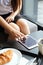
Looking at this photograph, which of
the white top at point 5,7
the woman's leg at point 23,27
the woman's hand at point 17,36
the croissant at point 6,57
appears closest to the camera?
the croissant at point 6,57

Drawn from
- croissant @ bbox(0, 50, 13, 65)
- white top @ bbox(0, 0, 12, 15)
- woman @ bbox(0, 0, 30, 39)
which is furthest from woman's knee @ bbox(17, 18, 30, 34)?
croissant @ bbox(0, 50, 13, 65)

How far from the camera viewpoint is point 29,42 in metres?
1.30

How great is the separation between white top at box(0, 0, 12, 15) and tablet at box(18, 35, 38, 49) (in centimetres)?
61

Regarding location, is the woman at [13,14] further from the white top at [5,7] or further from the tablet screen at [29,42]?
the tablet screen at [29,42]

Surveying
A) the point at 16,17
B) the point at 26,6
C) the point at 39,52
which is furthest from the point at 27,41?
the point at 26,6

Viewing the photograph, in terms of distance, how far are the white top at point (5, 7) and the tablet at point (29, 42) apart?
61cm

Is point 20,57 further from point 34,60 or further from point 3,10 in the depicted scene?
point 3,10

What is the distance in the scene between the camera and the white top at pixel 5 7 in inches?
73.0

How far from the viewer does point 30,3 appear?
2.74 meters

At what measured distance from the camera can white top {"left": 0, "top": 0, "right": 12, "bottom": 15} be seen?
6.08 feet

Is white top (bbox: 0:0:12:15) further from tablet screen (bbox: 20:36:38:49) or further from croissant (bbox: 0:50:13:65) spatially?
croissant (bbox: 0:50:13:65)

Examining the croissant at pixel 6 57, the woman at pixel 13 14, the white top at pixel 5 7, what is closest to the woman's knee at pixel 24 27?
the woman at pixel 13 14

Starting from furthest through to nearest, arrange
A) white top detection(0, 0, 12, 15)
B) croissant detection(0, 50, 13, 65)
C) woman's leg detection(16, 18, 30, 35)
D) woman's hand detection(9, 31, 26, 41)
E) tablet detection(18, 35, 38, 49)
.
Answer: white top detection(0, 0, 12, 15)
woman's leg detection(16, 18, 30, 35)
woman's hand detection(9, 31, 26, 41)
tablet detection(18, 35, 38, 49)
croissant detection(0, 50, 13, 65)

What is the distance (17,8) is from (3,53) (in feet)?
3.14
